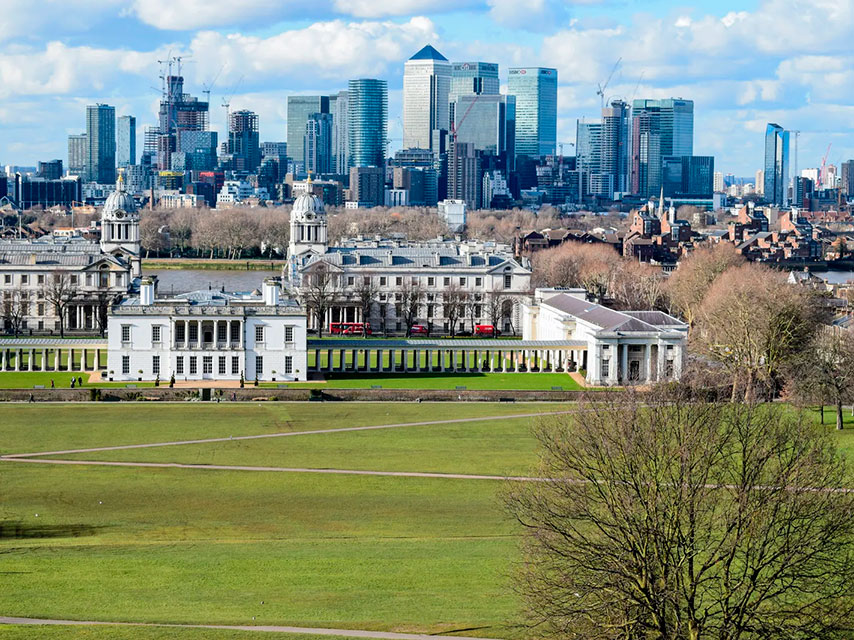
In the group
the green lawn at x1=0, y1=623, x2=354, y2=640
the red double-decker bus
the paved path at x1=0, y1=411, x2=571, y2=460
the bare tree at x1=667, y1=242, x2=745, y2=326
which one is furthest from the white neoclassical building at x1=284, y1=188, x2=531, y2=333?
the green lawn at x1=0, y1=623, x2=354, y2=640

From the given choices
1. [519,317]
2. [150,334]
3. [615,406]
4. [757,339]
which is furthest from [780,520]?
[519,317]

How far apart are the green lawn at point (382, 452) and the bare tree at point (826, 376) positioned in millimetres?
12414

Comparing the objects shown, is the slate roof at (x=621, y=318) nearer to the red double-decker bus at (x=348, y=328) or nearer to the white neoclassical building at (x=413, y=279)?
the white neoclassical building at (x=413, y=279)

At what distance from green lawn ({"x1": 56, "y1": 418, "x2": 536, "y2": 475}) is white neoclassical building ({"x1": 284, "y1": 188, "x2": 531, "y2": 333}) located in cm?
4263

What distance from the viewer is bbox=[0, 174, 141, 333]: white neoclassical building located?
334ft

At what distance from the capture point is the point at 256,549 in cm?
4094

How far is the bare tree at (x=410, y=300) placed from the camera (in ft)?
339

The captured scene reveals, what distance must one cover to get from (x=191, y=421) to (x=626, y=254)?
11912cm

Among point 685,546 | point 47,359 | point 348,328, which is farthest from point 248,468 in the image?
point 348,328

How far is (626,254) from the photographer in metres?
178

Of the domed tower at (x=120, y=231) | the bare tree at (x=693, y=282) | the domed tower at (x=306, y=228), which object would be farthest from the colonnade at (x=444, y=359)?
the domed tower at (x=120, y=231)

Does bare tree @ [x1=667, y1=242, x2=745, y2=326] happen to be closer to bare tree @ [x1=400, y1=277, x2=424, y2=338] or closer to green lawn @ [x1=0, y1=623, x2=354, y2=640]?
bare tree @ [x1=400, y1=277, x2=424, y2=338]

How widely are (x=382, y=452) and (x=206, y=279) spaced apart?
89.8m

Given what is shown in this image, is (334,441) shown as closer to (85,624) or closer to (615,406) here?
(615,406)
